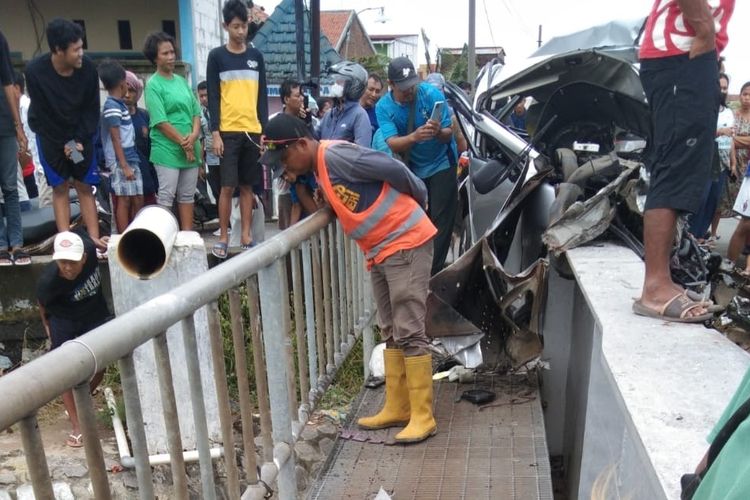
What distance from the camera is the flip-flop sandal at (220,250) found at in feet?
17.8

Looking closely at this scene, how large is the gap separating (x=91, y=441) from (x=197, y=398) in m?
0.48

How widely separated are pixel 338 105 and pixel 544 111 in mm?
1694

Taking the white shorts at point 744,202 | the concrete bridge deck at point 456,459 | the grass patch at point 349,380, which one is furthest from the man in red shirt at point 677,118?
the white shorts at point 744,202

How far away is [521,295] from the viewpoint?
3922 mm

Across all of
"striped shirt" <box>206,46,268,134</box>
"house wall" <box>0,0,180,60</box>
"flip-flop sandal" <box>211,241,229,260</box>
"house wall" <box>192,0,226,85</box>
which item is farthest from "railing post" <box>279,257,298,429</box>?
"house wall" <box>0,0,180,60</box>

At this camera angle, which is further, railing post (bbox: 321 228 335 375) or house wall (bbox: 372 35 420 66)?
house wall (bbox: 372 35 420 66)

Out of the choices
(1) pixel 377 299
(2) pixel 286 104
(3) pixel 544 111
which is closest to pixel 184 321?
(1) pixel 377 299

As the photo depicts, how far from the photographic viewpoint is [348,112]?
Answer: 4922 millimetres

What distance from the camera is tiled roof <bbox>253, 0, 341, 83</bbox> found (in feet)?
43.1

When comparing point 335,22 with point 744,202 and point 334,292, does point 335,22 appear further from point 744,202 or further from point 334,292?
point 334,292

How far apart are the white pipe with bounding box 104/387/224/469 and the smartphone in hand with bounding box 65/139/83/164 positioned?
187 cm

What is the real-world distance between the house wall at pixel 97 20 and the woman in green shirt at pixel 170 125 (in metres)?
6.50

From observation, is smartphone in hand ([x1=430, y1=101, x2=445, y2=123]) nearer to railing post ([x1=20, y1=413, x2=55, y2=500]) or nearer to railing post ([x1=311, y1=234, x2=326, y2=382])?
railing post ([x1=311, y1=234, x2=326, y2=382])

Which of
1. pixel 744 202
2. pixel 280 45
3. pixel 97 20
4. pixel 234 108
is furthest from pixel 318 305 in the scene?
pixel 280 45
